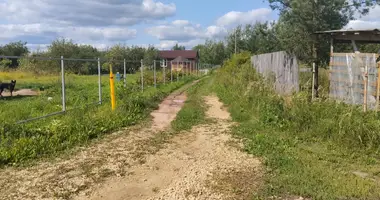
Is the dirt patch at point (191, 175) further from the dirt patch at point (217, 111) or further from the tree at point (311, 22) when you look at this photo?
the tree at point (311, 22)

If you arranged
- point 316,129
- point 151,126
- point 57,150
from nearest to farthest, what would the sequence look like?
point 57,150 < point 316,129 < point 151,126

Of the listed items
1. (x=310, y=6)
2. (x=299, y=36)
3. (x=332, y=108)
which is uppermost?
(x=310, y=6)

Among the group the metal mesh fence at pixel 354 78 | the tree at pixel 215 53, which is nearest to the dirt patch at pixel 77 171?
the metal mesh fence at pixel 354 78

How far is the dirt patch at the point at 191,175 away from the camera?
4.52 m

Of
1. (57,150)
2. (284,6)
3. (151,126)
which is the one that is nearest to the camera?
(57,150)

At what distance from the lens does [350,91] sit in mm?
10523

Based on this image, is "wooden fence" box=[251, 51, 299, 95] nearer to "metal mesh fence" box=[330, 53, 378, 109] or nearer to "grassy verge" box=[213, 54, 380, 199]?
"metal mesh fence" box=[330, 53, 378, 109]

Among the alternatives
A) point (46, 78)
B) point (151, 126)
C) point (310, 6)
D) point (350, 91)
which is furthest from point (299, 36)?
point (46, 78)

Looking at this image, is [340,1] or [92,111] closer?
[92,111]

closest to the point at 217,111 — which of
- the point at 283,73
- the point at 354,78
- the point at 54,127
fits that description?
the point at 283,73

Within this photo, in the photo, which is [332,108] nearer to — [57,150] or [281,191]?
[281,191]

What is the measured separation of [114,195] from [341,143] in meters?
4.37

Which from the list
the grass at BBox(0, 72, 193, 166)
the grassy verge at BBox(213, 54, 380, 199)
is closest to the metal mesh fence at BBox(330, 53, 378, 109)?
the grassy verge at BBox(213, 54, 380, 199)

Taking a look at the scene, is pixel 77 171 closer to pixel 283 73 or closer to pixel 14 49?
pixel 283 73
